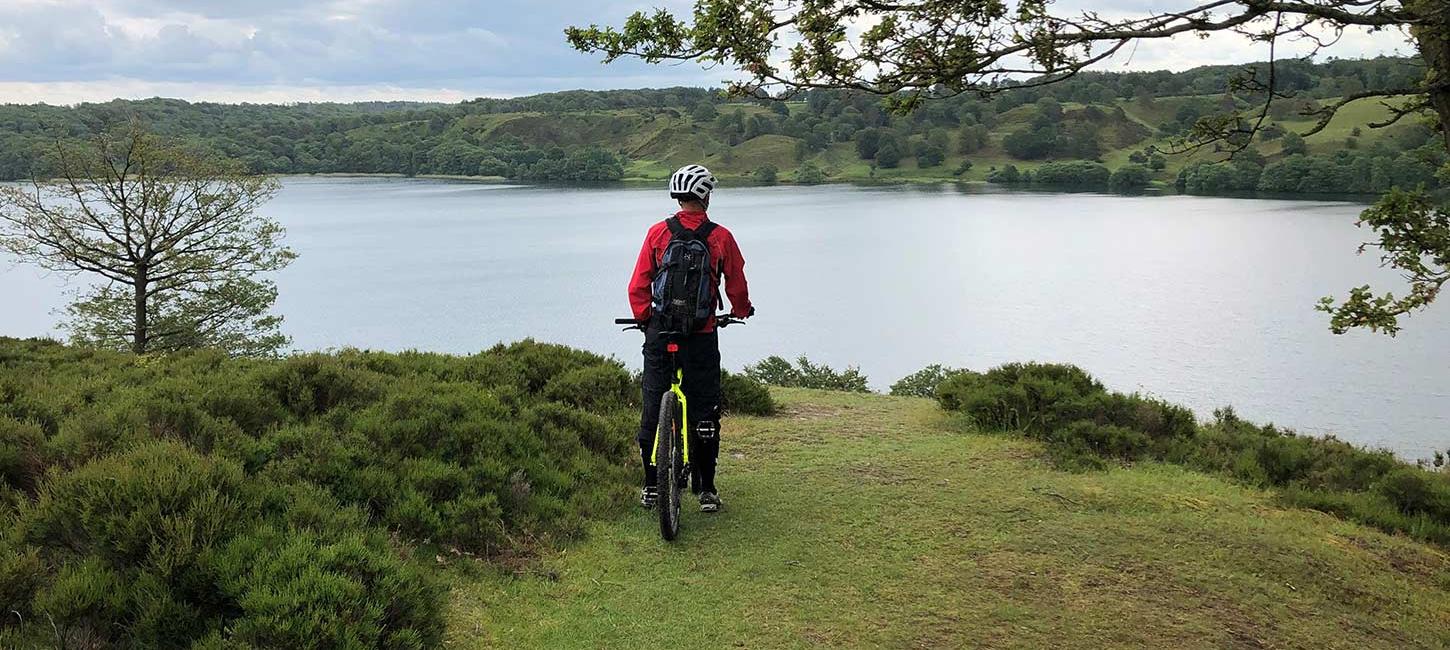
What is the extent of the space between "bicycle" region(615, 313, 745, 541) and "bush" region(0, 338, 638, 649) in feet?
1.91

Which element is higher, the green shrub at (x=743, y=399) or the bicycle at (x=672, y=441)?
the bicycle at (x=672, y=441)

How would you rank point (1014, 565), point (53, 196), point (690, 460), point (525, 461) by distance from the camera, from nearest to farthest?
point (1014, 565) → point (690, 460) → point (525, 461) → point (53, 196)

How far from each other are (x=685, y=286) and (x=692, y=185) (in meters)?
0.56

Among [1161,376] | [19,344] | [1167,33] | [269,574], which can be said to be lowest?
[1161,376]

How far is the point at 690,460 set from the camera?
18.3ft

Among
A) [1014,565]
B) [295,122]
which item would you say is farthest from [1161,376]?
[295,122]

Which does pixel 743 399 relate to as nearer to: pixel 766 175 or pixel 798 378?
pixel 798 378

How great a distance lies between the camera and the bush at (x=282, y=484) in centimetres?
329

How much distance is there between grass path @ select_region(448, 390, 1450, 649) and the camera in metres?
4.18

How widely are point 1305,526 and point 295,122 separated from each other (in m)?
179

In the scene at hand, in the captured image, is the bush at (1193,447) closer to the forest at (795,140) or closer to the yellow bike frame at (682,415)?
the yellow bike frame at (682,415)

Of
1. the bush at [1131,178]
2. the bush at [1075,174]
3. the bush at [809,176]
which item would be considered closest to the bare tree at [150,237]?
the bush at [1131,178]

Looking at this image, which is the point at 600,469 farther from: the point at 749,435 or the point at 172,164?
the point at 172,164

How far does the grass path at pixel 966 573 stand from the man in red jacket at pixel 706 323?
64 cm
